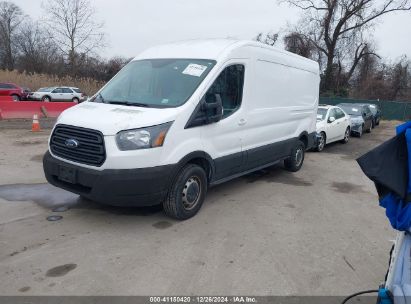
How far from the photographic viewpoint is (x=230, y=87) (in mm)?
5867

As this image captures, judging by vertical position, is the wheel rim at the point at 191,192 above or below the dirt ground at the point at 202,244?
above

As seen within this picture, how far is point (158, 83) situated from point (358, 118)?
45.7ft

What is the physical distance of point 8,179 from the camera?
23.3ft

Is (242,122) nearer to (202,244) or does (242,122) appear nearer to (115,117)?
(115,117)

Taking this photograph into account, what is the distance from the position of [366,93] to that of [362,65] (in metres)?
7.01

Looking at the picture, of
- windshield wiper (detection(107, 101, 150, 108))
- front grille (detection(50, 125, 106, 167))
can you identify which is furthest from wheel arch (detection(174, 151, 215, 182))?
front grille (detection(50, 125, 106, 167))

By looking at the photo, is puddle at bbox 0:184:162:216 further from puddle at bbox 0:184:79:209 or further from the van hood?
the van hood

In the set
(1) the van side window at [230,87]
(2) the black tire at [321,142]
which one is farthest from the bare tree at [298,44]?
(1) the van side window at [230,87]

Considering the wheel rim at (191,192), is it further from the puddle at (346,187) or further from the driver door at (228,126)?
the puddle at (346,187)

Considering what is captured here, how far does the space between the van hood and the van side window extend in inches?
38.7

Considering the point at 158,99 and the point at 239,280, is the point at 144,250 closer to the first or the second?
the point at 239,280

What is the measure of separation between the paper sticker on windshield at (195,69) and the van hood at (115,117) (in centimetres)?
81

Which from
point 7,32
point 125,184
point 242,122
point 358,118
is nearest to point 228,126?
point 242,122

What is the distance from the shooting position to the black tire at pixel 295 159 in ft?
27.7
